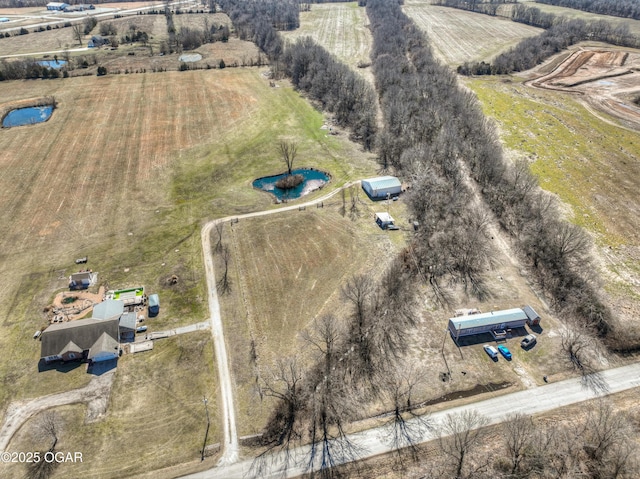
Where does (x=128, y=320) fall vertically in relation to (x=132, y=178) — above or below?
below

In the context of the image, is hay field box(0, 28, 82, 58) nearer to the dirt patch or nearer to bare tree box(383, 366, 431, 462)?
bare tree box(383, 366, 431, 462)

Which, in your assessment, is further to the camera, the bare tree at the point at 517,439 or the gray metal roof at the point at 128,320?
the gray metal roof at the point at 128,320

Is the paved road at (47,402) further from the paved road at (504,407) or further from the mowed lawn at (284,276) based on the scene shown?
the paved road at (504,407)

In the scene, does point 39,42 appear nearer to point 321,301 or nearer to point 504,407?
point 321,301

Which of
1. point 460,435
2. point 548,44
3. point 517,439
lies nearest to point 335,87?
point 460,435

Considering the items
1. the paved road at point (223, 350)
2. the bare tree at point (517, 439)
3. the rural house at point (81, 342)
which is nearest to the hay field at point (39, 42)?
the paved road at point (223, 350)

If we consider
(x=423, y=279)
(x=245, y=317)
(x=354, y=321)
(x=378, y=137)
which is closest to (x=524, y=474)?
(x=354, y=321)

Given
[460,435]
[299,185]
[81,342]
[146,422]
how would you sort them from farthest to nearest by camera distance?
[299,185] → [81,342] → [146,422] → [460,435]
